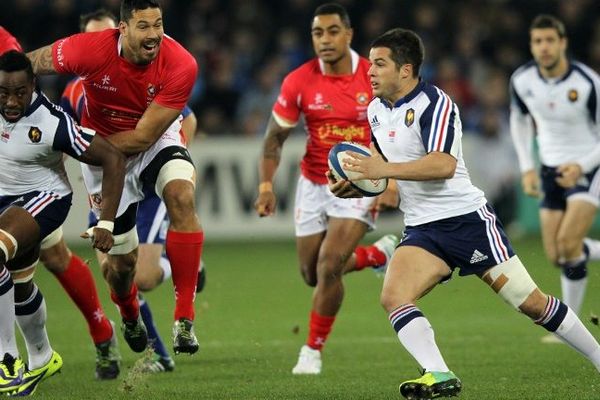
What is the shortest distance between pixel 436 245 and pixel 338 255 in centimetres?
201

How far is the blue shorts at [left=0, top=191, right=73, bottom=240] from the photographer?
7281mm

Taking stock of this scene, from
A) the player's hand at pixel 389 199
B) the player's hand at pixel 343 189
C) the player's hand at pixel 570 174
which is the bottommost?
the player's hand at pixel 570 174

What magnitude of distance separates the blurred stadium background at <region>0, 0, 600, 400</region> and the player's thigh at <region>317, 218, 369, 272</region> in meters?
0.76

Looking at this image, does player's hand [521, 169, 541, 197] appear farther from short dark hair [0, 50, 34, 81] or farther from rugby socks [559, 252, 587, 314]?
short dark hair [0, 50, 34, 81]

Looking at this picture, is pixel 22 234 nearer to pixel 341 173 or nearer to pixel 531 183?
pixel 341 173

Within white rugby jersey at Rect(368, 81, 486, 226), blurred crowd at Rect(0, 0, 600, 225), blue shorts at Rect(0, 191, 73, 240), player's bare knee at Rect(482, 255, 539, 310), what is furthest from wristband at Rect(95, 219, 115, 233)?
blurred crowd at Rect(0, 0, 600, 225)

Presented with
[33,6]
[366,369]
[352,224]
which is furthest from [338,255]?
[33,6]

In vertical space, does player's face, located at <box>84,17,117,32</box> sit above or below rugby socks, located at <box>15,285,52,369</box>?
above

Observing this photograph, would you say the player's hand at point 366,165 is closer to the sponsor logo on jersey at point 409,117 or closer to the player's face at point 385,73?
the sponsor logo on jersey at point 409,117

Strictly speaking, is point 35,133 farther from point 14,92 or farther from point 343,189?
point 343,189

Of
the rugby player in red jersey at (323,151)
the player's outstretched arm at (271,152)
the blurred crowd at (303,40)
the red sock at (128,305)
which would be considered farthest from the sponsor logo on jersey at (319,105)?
the blurred crowd at (303,40)

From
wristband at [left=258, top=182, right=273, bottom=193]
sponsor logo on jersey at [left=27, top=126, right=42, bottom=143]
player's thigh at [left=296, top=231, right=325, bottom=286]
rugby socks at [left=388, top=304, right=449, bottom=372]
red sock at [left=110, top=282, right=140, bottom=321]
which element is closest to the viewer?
rugby socks at [left=388, top=304, right=449, bottom=372]

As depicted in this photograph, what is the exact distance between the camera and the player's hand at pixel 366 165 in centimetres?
657

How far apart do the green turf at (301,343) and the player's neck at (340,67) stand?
2111 millimetres
